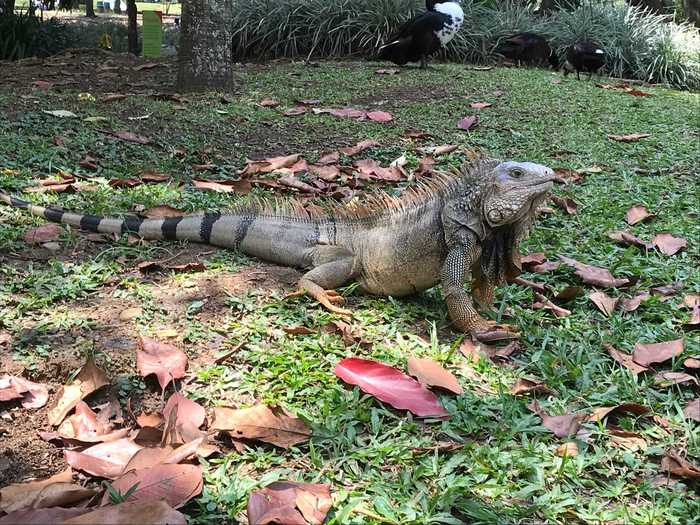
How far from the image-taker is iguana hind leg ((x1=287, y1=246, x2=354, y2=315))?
332 cm

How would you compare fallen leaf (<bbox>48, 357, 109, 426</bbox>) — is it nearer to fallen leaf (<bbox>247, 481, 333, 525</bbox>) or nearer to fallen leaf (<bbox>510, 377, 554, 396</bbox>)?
fallen leaf (<bbox>247, 481, 333, 525</bbox>)

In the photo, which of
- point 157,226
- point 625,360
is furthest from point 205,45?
point 625,360

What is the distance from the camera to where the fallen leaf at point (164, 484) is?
1.96 m

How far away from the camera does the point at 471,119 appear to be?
22.5ft

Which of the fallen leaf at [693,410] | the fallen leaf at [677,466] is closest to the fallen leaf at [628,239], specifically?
the fallen leaf at [693,410]

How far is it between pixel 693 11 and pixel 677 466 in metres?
15.5

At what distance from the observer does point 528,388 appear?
2.76 m

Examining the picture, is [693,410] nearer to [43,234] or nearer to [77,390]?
Answer: [77,390]

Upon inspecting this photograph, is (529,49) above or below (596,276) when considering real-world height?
above

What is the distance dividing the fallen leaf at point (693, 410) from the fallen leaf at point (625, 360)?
27 centimetres

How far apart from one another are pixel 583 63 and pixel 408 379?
29.0ft

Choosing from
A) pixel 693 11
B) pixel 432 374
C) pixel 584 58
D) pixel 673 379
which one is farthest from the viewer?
pixel 693 11

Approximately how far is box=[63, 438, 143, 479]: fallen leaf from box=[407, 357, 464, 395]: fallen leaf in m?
1.08

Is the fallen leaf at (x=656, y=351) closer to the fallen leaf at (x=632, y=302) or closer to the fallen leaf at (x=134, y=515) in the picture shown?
the fallen leaf at (x=632, y=302)
